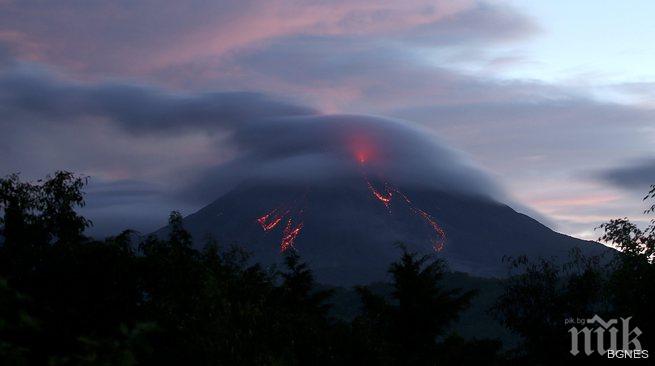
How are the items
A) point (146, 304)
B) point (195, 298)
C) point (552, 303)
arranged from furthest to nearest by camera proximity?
point (552, 303), point (146, 304), point (195, 298)

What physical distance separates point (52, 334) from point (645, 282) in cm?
2128

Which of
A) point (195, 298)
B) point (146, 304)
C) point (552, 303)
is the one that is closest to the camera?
point (195, 298)

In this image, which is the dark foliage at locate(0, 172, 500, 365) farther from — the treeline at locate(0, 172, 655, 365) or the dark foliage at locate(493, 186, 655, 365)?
the dark foliage at locate(493, 186, 655, 365)

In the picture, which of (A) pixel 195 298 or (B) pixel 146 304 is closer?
(A) pixel 195 298

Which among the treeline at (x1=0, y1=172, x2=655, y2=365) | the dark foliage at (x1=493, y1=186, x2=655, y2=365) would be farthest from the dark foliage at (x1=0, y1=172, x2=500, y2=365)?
the dark foliage at (x1=493, y1=186, x2=655, y2=365)

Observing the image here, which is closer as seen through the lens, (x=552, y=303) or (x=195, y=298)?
(x=195, y=298)

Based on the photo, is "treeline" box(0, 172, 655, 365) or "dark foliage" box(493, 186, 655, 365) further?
"dark foliage" box(493, 186, 655, 365)

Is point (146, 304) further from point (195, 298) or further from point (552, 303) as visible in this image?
point (552, 303)

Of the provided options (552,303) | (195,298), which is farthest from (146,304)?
(552,303)

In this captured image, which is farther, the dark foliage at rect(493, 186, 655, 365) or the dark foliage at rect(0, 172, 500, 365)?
the dark foliage at rect(493, 186, 655, 365)

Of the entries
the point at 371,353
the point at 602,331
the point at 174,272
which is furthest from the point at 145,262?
the point at 602,331

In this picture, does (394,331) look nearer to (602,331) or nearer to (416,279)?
(416,279)

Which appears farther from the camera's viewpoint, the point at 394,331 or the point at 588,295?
the point at 394,331

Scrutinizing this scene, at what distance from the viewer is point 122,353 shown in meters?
Result: 9.29
